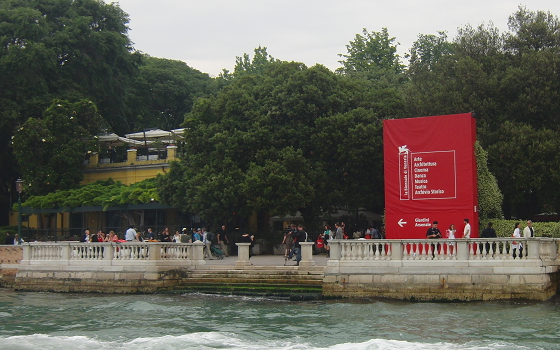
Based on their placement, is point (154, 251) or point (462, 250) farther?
point (154, 251)

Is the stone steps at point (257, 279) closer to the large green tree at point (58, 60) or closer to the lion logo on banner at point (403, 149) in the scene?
the lion logo on banner at point (403, 149)

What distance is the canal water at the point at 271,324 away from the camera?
1488 cm

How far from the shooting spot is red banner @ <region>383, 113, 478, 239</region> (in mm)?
24283

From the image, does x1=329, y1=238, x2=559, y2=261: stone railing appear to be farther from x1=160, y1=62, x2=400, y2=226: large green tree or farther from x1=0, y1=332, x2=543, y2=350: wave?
x1=160, y1=62, x2=400, y2=226: large green tree

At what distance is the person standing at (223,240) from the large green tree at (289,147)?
0.87m

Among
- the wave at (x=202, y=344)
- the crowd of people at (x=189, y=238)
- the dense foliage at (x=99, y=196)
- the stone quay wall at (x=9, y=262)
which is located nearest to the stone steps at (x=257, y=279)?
the crowd of people at (x=189, y=238)

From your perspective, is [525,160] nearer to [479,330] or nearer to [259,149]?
[259,149]

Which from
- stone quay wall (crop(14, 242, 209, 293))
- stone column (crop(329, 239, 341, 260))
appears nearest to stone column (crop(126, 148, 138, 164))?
stone quay wall (crop(14, 242, 209, 293))

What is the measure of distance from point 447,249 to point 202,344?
8.17 metres

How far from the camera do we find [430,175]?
24719mm

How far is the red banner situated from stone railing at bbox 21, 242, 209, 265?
22.1ft

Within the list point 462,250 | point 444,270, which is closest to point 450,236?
point 462,250

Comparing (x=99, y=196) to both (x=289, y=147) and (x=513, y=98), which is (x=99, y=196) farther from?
(x=513, y=98)

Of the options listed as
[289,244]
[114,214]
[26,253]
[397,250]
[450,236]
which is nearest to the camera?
[397,250]
